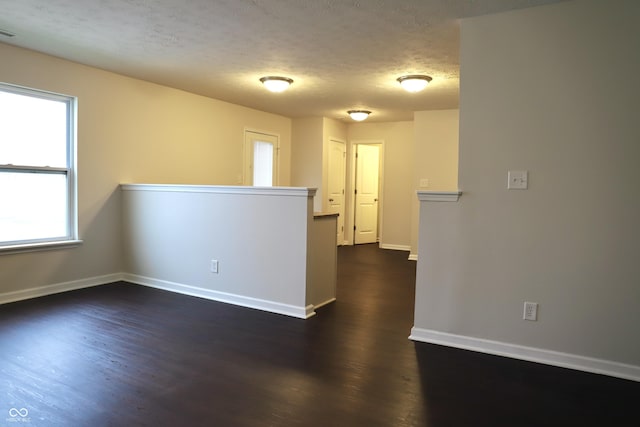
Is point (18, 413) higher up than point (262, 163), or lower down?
lower down

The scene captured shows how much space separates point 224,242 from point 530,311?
8.99 feet

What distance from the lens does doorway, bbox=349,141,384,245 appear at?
27.3 ft

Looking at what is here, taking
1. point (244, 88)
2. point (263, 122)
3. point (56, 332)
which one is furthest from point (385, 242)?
point (56, 332)

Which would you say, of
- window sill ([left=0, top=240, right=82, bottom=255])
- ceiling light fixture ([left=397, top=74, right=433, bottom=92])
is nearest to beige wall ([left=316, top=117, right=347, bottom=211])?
ceiling light fixture ([left=397, top=74, right=433, bottom=92])

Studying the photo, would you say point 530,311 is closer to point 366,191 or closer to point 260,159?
→ point 260,159

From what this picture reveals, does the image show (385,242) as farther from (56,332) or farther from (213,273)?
(56,332)

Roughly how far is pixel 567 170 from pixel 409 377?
65.8 inches

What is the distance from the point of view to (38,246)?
413cm

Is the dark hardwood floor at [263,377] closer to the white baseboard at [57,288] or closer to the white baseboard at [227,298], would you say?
the white baseboard at [227,298]

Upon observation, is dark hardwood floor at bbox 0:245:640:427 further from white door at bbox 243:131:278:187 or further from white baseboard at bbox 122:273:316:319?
white door at bbox 243:131:278:187

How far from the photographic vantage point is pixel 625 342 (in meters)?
2.60

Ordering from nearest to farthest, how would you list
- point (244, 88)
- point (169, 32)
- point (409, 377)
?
1. point (409, 377)
2. point (169, 32)
3. point (244, 88)

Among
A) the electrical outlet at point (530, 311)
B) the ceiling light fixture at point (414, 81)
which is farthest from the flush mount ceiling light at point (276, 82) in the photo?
the electrical outlet at point (530, 311)

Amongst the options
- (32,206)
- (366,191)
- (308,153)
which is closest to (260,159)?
(308,153)
